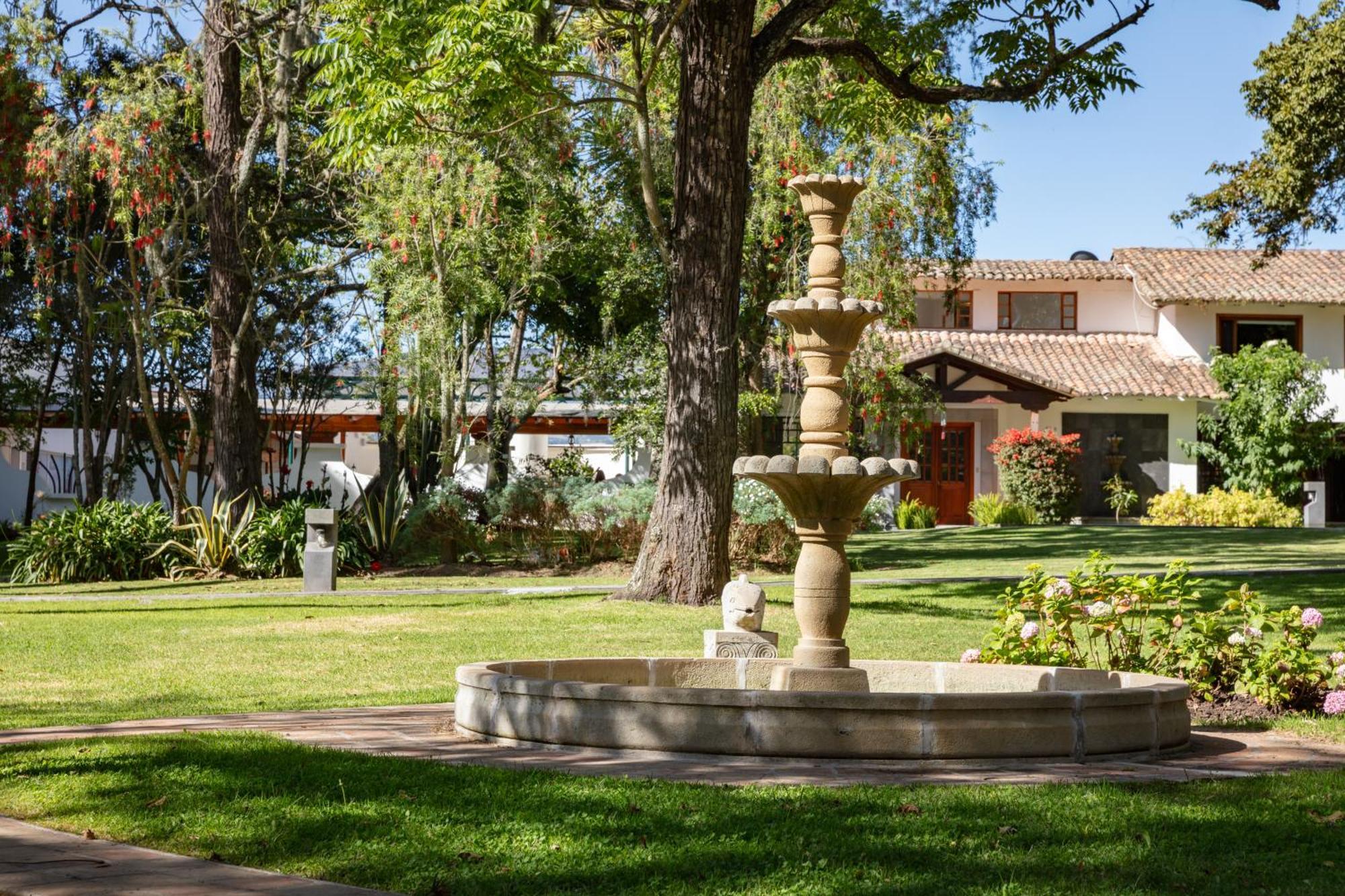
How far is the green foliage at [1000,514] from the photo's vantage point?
3177cm

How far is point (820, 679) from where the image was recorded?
8.05 metres

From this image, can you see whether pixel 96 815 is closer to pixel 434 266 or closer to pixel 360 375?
pixel 434 266

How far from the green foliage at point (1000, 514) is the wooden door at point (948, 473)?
2.97m

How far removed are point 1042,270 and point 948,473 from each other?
5855 mm

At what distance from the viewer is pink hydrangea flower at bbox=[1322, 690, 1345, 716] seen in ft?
26.7

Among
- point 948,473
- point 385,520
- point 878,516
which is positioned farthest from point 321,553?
point 948,473

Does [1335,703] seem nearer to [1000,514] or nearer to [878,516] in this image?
[878,516]

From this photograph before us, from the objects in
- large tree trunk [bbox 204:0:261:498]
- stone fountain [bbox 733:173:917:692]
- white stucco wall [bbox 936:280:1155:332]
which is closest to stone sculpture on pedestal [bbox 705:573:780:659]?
stone fountain [bbox 733:173:917:692]

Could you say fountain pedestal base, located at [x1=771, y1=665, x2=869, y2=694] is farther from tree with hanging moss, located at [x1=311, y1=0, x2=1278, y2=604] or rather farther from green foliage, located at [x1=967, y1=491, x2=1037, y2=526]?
green foliage, located at [x1=967, y1=491, x2=1037, y2=526]

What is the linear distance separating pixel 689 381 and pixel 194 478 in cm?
2335

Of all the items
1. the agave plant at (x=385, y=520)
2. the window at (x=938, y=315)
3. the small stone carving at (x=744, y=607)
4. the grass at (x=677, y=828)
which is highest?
the window at (x=938, y=315)

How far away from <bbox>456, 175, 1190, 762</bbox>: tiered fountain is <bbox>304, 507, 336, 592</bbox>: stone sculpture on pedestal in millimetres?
10128

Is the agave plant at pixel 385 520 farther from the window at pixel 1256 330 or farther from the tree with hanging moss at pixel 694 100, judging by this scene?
the window at pixel 1256 330

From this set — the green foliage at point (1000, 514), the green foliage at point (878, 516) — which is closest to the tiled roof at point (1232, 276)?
the green foliage at point (1000, 514)
